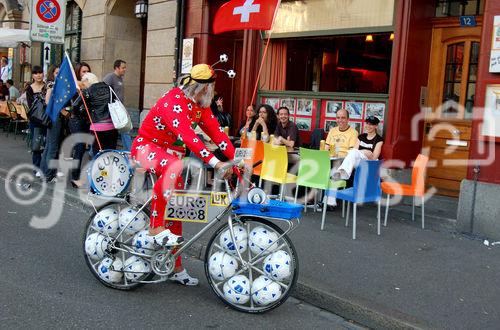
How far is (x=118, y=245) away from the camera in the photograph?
492 cm

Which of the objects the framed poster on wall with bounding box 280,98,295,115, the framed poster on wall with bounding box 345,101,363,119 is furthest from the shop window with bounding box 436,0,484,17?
the framed poster on wall with bounding box 280,98,295,115

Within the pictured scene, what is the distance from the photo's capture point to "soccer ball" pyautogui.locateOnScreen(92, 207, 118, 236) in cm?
496

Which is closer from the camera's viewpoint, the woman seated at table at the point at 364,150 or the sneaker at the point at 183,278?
the sneaker at the point at 183,278

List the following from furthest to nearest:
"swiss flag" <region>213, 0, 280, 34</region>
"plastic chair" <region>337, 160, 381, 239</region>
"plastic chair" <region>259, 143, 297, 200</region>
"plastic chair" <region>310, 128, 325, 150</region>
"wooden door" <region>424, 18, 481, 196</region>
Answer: "plastic chair" <region>310, 128, 325, 150</region>
"wooden door" <region>424, 18, 481, 196</region>
"swiss flag" <region>213, 0, 280, 34</region>
"plastic chair" <region>259, 143, 297, 200</region>
"plastic chair" <region>337, 160, 381, 239</region>

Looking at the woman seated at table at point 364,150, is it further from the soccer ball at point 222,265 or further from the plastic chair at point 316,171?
the soccer ball at point 222,265

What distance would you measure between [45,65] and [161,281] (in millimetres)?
8566

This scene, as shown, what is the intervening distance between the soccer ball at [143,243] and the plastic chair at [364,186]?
301cm

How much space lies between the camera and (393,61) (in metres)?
9.00

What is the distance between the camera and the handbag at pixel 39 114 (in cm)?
955

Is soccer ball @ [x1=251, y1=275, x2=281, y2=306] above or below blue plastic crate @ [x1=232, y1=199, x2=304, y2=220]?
below

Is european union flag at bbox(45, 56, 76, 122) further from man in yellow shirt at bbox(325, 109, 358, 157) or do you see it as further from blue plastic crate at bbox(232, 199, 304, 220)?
man in yellow shirt at bbox(325, 109, 358, 157)

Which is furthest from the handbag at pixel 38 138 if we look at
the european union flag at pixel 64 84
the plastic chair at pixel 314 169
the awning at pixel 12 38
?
the awning at pixel 12 38

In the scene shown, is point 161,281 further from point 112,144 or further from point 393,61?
point 393,61

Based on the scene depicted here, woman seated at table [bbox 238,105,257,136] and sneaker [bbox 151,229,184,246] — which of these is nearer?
sneaker [bbox 151,229,184,246]
